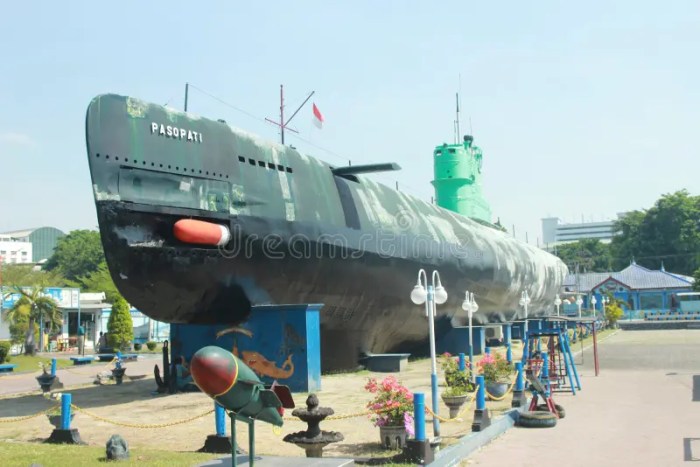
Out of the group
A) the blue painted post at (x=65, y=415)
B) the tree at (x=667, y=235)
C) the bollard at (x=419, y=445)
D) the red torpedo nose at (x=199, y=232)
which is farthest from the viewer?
the tree at (x=667, y=235)

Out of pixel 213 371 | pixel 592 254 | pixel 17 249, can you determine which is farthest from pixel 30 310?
pixel 17 249

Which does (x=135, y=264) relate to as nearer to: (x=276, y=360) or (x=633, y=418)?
(x=276, y=360)

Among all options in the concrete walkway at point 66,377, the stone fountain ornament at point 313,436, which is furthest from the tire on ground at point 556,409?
the concrete walkway at point 66,377

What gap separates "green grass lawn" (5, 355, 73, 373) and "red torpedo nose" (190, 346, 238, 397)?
99.8ft

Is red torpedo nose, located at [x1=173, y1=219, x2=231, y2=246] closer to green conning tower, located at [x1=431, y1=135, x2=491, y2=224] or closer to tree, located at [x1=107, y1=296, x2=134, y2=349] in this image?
green conning tower, located at [x1=431, y1=135, x2=491, y2=224]

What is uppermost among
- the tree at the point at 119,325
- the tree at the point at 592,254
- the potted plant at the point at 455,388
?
the tree at the point at 592,254

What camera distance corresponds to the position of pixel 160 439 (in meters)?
12.9

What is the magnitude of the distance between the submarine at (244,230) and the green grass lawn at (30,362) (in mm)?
18923

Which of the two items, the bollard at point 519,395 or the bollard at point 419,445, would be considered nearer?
the bollard at point 419,445

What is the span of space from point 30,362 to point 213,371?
115 ft

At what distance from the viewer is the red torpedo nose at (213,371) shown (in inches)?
243

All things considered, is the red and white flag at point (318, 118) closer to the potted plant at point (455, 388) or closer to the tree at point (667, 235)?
the potted plant at point (455, 388)

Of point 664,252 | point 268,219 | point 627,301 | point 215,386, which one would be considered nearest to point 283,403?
point 215,386

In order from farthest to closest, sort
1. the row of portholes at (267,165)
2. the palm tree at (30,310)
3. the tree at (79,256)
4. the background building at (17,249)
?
the background building at (17,249) < the tree at (79,256) < the palm tree at (30,310) < the row of portholes at (267,165)
